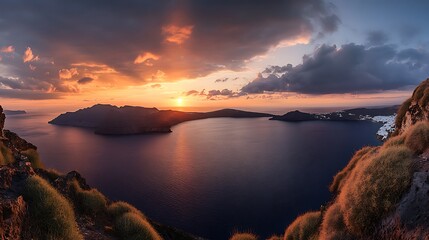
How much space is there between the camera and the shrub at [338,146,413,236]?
31.4 feet

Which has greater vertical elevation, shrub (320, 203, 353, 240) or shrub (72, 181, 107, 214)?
A: shrub (320, 203, 353, 240)

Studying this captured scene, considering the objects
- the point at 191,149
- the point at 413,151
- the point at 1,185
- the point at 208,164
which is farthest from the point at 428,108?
the point at 191,149

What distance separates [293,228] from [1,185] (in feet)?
61.3

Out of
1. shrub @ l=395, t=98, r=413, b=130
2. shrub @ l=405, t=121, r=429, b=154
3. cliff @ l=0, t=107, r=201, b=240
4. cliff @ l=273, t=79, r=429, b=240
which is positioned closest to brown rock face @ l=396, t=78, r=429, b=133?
shrub @ l=395, t=98, r=413, b=130

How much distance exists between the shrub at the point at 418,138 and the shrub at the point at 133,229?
15002 mm

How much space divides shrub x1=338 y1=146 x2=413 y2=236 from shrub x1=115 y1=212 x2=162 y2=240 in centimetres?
1123

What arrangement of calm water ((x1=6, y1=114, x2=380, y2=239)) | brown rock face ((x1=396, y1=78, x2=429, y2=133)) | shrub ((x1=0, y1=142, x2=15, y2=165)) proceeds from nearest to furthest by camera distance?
shrub ((x1=0, y1=142, x2=15, y2=165)) → brown rock face ((x1=396, y1=78, x2=429, y2=133)) → calm water ((x1=6, y1=114, x2=380, y2=239))

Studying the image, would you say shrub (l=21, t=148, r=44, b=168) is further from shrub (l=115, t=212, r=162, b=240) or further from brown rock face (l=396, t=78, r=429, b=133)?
brown rock face (l=396, t=78, r=429, b=133)

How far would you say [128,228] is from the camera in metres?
16.1

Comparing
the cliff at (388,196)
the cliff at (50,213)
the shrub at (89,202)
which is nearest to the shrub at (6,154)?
the cliff at (50,213)

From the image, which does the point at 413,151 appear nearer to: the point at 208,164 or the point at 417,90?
the point at 417,90

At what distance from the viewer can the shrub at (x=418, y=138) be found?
1219 cm

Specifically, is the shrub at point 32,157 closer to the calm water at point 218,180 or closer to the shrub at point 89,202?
the shrub at point 89,202

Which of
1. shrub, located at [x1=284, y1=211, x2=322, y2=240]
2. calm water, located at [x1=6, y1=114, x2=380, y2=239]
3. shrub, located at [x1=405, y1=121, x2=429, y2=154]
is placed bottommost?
calm water, located at [x1=6, y1=114, x2=380, y2=239]
